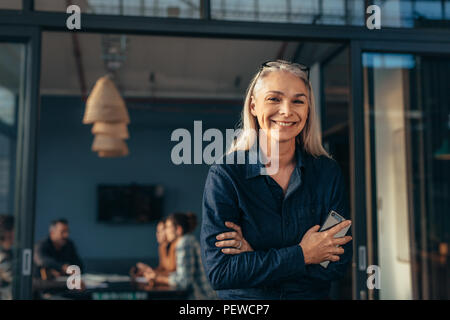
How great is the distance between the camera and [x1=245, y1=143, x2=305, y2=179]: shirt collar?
1.50 m

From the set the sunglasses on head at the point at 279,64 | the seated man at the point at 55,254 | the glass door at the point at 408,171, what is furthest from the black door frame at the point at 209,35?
the seated man at the point at 55,254

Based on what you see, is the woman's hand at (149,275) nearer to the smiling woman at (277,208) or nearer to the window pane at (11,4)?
the window pane at (11,4)

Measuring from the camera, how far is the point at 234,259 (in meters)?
1.44

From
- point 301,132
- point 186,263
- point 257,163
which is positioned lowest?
point 186,263

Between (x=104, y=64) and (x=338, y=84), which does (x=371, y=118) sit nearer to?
(x=338, y=84)

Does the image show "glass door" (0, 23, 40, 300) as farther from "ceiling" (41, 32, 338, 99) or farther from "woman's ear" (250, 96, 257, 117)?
"ceiling" (41, 32, 338, 99)

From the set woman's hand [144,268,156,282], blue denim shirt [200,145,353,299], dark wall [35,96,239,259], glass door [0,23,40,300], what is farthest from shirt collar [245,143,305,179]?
dark wall [35,96,239,259]

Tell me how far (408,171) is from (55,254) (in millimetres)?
3517

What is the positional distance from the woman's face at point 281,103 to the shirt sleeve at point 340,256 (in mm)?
222

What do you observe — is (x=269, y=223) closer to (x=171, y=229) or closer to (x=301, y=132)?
(x=301, y=132)

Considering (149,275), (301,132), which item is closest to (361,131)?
(301,132)

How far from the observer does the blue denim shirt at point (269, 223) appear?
1.44m

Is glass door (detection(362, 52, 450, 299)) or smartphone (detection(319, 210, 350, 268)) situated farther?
→ glass door (detection(362, 52, 450, 299))

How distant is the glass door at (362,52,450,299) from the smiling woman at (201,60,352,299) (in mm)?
1286
